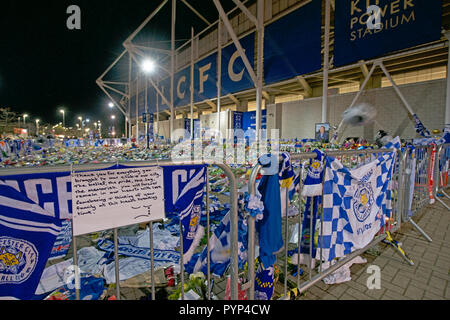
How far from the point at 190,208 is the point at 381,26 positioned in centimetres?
1449

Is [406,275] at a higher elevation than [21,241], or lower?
lower

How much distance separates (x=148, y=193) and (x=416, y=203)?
18.4 feet

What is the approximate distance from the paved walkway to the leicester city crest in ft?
2.28

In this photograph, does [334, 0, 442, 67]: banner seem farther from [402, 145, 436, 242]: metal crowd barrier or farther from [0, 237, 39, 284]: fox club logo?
[0, 237, 39, 284]: fox club logo

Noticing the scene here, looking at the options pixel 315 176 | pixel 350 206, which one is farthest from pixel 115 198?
pixel 350 206

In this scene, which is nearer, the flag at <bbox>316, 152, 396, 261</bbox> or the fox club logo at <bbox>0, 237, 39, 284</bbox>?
the fox club logo at <bbox>0, 237, 39, 284</bbox>

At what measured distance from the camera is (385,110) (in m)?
16.4

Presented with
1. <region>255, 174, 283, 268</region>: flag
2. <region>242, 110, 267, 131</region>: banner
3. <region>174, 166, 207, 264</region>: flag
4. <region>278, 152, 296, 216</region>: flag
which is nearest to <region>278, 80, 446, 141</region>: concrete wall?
<region>242, 110, 267, 131</region>: banner

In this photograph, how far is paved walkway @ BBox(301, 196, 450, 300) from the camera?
7.73ft

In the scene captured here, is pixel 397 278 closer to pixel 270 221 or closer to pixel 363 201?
pixel 363 201

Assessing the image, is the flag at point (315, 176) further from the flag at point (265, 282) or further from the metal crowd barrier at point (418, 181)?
the metal crowd barrier at point (418, 181)

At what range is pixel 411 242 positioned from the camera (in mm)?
3602

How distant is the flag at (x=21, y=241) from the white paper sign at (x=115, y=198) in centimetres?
17
